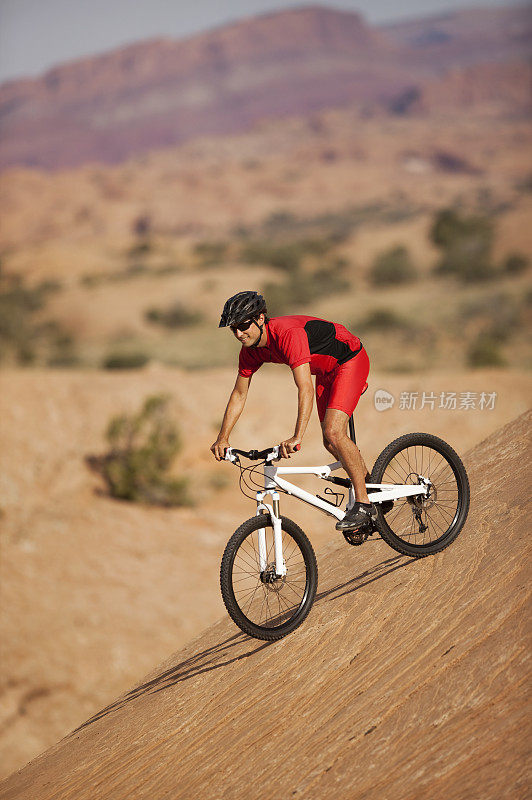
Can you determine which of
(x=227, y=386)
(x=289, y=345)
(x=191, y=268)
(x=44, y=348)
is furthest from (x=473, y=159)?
(x=289, y=345)

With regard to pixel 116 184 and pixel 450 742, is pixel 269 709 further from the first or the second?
pixel 116 184

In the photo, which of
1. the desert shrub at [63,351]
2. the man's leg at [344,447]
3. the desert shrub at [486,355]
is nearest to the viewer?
the man's leg at [344,447]

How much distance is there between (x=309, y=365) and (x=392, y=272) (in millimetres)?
32377

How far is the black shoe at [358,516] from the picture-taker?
4.16 meters

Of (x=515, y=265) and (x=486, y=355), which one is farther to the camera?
(x=515, y=265)

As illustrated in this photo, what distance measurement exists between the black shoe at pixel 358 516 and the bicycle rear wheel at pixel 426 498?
11 cm

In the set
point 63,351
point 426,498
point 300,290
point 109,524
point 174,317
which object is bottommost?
point 426,498

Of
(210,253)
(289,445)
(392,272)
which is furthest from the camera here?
(210,253)

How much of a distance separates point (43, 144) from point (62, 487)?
159m

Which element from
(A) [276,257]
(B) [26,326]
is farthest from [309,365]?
(A) [276,257]

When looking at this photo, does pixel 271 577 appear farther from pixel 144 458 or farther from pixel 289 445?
pixel 144 458

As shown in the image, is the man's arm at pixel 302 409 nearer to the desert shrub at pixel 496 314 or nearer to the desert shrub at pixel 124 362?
the desert shrub at pixel 124 362

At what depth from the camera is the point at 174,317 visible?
30562mm

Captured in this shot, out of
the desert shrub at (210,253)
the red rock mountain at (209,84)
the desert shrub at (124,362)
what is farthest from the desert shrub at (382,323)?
the red rock mountain at (209,84)
